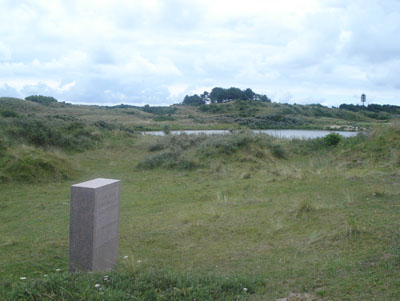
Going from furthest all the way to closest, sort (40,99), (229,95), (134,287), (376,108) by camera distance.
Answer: (229,95) < (40,99) < (376,108) < (134,287)

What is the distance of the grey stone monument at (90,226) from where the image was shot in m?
5.32

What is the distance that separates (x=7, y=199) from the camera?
11.5 m

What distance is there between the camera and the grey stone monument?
5316mm

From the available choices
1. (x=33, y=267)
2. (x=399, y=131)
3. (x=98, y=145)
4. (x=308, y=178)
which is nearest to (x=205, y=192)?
(x=308, y=178)

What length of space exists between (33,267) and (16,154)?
10805 millimetres

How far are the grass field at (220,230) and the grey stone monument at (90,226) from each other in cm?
38

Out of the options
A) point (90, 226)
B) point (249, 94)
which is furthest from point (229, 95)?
point (90, 226)

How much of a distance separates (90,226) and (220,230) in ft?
10.3

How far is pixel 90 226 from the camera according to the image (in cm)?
534

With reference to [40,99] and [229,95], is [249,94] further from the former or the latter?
[40,99]

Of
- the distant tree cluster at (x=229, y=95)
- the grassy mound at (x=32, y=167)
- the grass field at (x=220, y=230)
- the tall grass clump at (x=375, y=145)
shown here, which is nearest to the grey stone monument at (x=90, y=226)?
the grass field at (x=220, y=230)

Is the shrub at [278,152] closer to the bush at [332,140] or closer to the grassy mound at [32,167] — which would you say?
the bush at [332,140]

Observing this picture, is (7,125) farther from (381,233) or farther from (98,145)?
(381,233)

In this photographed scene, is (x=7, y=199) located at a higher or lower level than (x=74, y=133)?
lower
